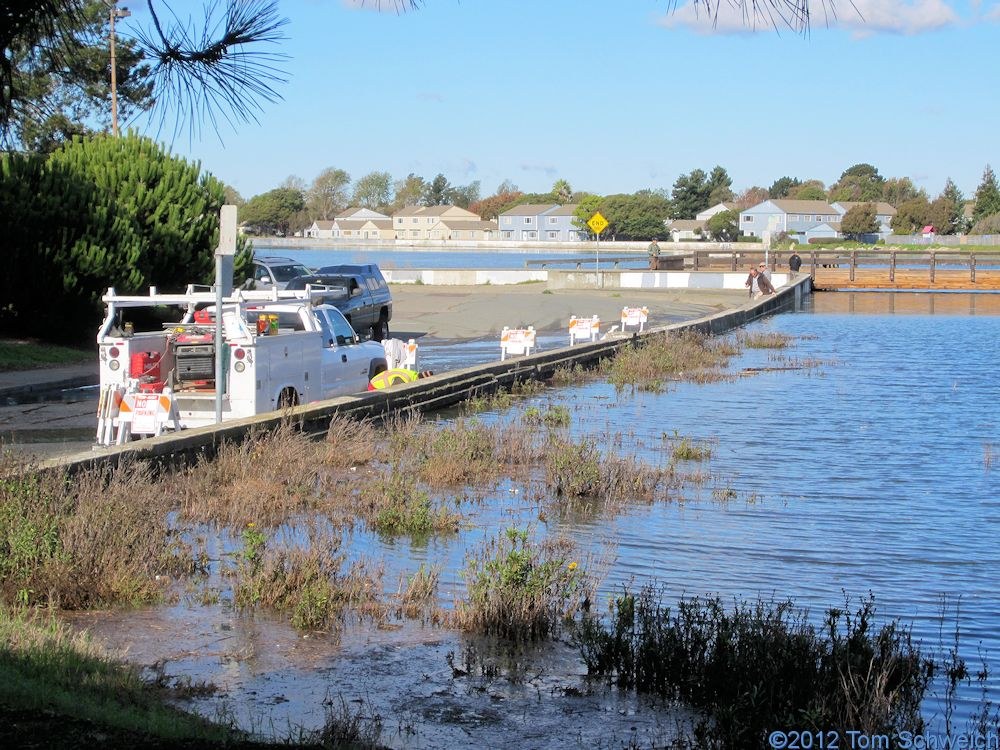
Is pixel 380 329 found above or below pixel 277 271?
below

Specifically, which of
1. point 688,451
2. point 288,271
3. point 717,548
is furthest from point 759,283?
point 717,548

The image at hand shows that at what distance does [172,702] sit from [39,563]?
236cm

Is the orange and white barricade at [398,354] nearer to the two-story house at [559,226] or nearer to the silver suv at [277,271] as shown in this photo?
the silver suv at [277,271]

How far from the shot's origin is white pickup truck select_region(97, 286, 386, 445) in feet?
44.1

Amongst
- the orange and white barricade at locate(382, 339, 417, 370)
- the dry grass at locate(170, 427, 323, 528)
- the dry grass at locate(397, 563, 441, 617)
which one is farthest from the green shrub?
the orange and white barricade at locate(382, 339, 417, 370)

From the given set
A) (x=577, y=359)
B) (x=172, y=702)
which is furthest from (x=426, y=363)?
(x=172, y=702)

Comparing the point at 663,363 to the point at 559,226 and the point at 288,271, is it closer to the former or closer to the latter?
the point at 288,271

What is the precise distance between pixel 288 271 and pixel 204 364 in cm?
2281

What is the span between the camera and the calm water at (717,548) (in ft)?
22.0

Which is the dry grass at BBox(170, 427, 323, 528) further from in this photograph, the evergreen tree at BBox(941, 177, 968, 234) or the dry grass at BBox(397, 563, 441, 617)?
the evergreen tree at BBox(941, 177, 968, 234)

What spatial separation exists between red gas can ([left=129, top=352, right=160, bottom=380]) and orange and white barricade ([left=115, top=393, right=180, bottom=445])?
1057 mm

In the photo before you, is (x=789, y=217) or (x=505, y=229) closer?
(x=789, y=217)

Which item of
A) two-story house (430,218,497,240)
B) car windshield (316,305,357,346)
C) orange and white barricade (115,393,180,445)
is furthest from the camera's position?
two-story house (430,218,497,240)

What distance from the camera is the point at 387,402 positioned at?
57.5 feet
